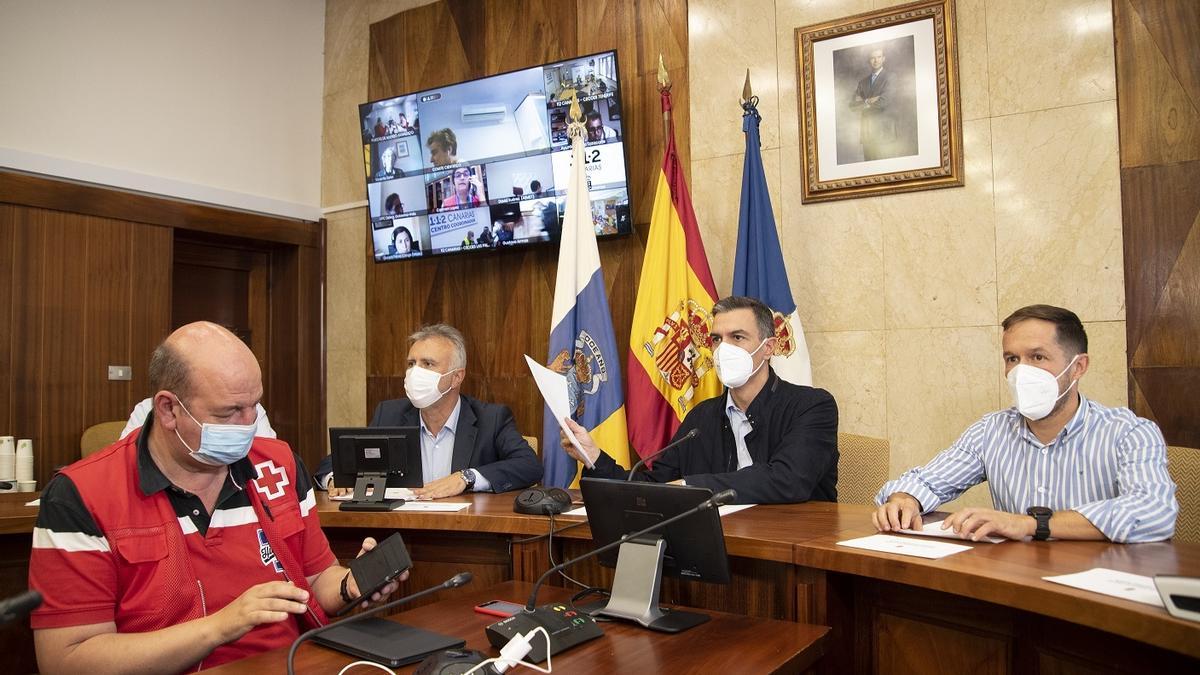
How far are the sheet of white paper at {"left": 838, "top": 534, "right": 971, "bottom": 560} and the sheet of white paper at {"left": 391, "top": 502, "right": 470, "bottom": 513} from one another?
1226 millimetres

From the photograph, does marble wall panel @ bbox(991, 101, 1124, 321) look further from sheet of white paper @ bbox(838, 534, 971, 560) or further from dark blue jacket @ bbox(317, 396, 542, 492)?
dark blue jacket @ bbox(317, 396, 542, 492)

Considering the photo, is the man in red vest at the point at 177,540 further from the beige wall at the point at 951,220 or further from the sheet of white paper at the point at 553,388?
the beige wall at the point at 951,220

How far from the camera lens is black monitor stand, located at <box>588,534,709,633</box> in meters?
1.72

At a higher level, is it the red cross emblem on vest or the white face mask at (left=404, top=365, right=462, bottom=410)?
the white face mask at (left=404, top=365, right=462, bottom=410)

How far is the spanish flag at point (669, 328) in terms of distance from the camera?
12.0ft

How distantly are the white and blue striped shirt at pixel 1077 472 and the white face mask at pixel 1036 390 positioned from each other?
0.08 meters

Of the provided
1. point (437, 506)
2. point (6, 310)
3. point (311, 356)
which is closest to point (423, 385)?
point (437, 506)

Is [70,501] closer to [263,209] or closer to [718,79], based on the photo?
[718,79]

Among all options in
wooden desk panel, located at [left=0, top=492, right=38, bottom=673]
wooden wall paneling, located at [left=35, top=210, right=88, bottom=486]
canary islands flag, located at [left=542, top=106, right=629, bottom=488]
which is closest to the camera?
wooden desk panel, located at [left=0, top=492, right=38, bottom=673]

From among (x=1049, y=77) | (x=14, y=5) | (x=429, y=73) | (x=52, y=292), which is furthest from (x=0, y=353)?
(x=1049, y=77)

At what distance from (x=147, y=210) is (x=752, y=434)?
331cm

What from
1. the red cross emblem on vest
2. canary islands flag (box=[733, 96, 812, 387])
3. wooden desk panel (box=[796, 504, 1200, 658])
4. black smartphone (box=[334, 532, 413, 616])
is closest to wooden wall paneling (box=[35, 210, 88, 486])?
the red cross emblem on vest

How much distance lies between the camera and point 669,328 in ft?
12.2

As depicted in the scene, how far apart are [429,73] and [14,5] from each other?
78.0 inches
